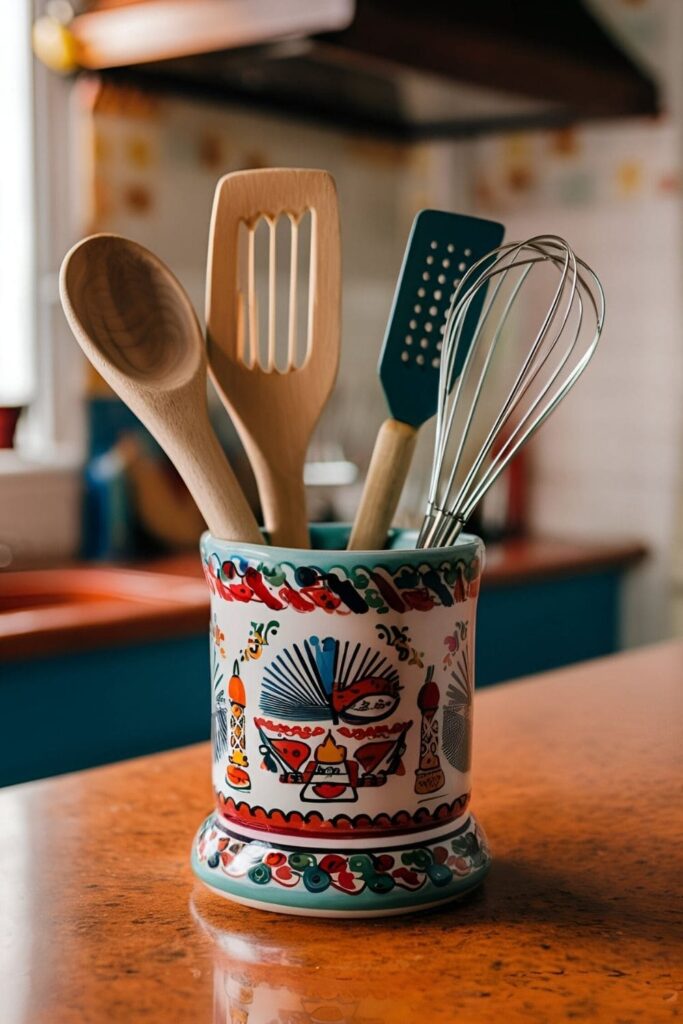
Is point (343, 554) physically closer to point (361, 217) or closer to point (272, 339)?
point (272, 339)

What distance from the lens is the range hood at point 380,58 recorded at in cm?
172

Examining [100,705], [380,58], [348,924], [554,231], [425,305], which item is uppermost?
[380,58]

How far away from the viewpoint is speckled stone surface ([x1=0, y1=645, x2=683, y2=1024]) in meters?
0.46

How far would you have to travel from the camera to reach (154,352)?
0.58 meters

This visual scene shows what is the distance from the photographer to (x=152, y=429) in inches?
22.1

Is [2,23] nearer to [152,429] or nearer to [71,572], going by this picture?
[71,572]

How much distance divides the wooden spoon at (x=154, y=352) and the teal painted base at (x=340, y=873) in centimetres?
14

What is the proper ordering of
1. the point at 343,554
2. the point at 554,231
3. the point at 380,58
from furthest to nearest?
the point at 554,231 < the point at 380,58 < the point at 343,554

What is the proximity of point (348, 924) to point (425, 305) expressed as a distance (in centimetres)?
27

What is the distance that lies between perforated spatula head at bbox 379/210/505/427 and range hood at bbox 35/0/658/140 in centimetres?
117

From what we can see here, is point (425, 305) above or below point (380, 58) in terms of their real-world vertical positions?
below

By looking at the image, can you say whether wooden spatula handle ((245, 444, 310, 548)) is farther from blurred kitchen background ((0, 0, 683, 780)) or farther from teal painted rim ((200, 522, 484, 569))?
blurred kitchen background ((0, 0, 683, 780))

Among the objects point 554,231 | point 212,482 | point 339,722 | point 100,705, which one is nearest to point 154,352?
point 212,482

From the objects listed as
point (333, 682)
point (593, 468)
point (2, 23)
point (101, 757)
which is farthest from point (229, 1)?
point (333, 682)
